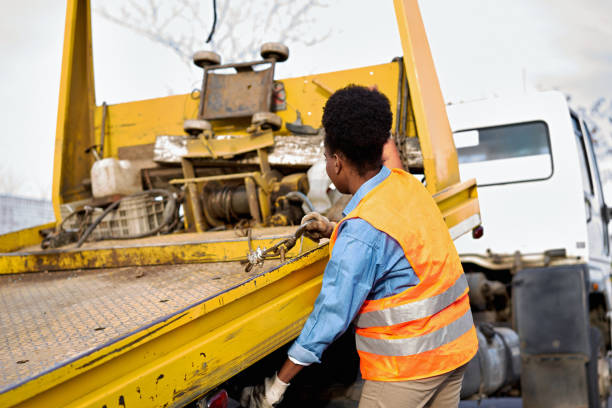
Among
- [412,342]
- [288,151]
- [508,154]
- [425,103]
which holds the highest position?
[425,103]

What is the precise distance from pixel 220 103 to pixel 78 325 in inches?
104

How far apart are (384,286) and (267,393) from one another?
0.49 meters

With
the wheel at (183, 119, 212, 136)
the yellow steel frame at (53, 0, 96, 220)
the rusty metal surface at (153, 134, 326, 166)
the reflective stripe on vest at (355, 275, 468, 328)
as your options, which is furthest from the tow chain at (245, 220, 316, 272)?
the yellow steel frame at (53, 0, 96, 220)

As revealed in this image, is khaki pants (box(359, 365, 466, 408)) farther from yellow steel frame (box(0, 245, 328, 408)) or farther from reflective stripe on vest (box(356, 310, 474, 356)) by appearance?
yellow steel frame (box(0, 245, 328, 408))

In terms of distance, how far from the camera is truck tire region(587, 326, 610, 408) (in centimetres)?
354

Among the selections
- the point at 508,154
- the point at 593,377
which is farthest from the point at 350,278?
the point at 508,154

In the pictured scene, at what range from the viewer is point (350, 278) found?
1.26m

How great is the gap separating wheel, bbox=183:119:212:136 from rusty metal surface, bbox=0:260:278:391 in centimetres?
152

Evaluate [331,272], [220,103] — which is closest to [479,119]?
[220,103]

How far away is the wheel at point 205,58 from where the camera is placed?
382cm

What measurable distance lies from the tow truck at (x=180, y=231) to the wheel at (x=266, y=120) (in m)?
0.01

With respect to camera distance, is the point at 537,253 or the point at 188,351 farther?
the point at 537,253

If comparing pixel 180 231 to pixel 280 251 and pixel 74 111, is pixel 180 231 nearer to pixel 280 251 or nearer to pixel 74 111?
pixel 74 111

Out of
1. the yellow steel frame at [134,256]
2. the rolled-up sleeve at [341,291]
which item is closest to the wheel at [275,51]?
the yellow steel frame at [134,256]
